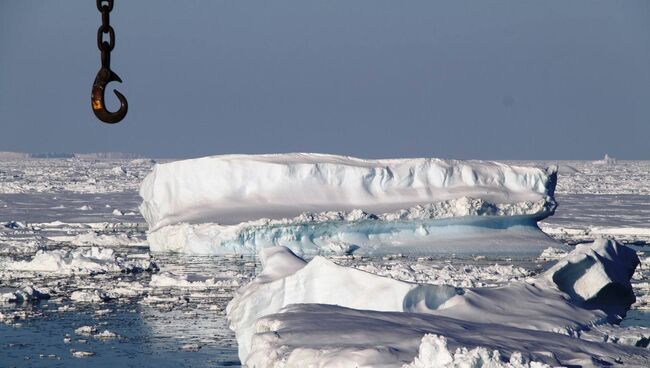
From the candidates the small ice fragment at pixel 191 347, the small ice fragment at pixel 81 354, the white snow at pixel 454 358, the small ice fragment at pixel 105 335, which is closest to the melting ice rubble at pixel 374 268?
the white snow at pixel 454 358

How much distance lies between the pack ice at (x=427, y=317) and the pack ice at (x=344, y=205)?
722 centimetres

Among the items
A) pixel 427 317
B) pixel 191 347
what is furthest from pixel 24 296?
pixel 427 317

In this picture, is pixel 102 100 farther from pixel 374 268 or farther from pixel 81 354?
pixel 374 268

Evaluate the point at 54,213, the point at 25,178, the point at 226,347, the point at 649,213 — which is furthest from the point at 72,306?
the point at 25,178

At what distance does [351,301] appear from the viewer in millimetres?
11102

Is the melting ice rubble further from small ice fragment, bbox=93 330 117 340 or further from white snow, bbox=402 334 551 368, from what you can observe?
small ice fragment, bbox=93 330 117 340

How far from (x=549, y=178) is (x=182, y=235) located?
8.18 m

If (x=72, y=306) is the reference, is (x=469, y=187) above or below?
above

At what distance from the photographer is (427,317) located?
971 centimetres

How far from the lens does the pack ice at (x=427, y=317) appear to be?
7.80 meters

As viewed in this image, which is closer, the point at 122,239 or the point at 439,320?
the point at 439,320

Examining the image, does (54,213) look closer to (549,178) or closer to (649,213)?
(549,178)

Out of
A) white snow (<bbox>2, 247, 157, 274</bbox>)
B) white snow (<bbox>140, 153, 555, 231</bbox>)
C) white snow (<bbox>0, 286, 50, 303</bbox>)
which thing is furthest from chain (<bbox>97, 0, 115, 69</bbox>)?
white snow (<bbox>140, 153, 555, 231</bbox>)

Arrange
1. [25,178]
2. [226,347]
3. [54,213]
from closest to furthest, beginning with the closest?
1. [226,347]
2. [54,213]
3. [25,178]
